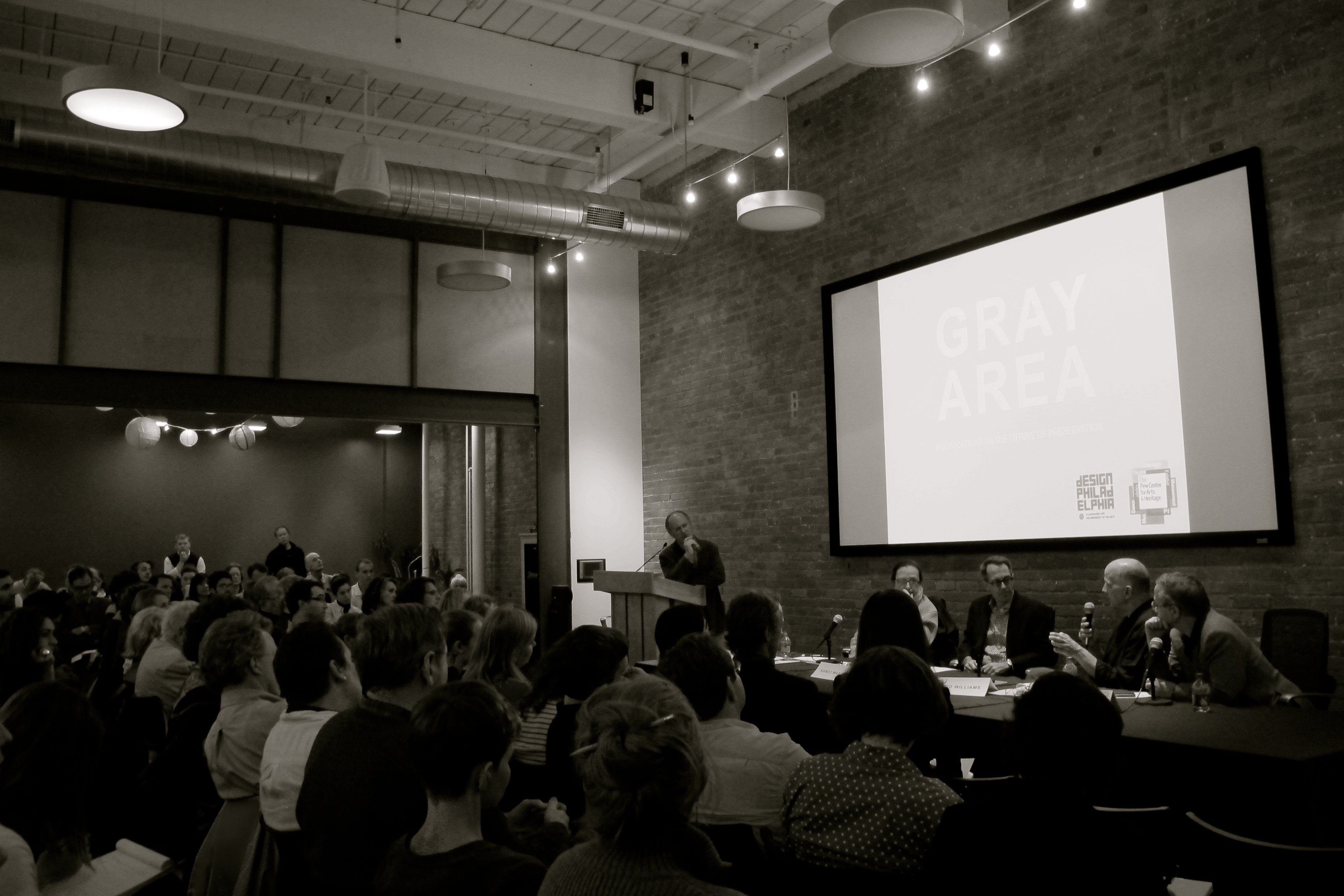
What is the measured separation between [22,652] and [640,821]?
11.5 ft

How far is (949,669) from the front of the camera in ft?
17.9

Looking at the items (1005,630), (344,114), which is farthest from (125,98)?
(1005,630)

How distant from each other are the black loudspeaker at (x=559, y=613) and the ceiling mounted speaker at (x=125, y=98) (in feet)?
18.5

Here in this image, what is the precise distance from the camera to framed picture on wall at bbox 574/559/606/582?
33.1 feet

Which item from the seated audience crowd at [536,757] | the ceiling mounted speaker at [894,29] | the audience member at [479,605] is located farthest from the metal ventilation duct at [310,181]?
the seated audience crowd at [536,757]

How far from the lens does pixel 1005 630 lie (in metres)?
5.95

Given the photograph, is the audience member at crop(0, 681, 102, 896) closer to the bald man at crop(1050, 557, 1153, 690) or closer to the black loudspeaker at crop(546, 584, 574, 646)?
the bald man at crop(1050, 557, 1153, 690)

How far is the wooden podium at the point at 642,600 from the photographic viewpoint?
6.45 meters

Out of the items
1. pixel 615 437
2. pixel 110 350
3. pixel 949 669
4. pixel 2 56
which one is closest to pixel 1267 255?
pixel 949 669

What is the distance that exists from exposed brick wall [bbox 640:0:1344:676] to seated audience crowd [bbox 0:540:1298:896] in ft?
5.60

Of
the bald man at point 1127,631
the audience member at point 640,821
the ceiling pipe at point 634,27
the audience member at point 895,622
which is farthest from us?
the ceiling pipe at point 634,27

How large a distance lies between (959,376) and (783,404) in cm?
199

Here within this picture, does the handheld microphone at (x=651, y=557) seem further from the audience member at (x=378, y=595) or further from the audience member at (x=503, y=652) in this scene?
the audience member at (x=503, y=652)

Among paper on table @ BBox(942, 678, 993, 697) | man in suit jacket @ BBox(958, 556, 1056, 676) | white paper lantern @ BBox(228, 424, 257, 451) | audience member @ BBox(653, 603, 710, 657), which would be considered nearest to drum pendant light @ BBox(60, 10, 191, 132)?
audience member @ BBox(653, 603, 710, 657)
